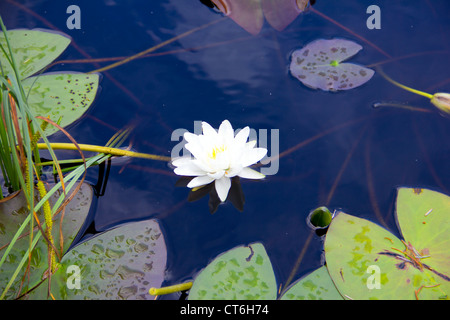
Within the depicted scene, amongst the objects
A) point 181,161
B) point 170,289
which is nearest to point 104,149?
point 181,161

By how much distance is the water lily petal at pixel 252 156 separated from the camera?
1667mm

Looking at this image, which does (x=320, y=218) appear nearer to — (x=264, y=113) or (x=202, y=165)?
(x=202, y=165)

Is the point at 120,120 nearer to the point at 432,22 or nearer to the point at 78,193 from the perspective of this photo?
the point at 78,193

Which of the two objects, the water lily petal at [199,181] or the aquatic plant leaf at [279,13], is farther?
the aquatic plant leaf at [279,13]

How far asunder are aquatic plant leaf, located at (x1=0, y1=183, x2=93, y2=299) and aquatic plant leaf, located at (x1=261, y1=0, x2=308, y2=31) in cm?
143

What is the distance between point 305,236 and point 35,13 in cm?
214

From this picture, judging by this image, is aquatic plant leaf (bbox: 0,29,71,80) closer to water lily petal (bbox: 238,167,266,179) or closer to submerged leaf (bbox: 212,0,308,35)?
submerged leaf (bbox: 212,0,308,35)

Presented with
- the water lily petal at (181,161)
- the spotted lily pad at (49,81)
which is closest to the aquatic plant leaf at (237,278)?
the water lily petal at (181,161)

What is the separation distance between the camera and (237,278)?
1420mm

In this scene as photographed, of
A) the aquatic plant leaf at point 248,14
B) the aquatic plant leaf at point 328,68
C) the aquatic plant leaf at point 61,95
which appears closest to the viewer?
the aquatic plant leaf at point 61,95

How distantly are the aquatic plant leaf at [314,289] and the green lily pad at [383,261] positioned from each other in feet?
0.08

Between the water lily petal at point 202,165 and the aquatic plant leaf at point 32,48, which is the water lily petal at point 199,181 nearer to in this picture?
the water lily petal at point 202,165

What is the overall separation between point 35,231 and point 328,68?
162 cm

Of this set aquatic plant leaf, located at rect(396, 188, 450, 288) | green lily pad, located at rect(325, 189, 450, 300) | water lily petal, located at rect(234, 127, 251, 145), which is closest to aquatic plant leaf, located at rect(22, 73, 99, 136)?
water lily petal, located at rect(234, 127, 251, 145)
